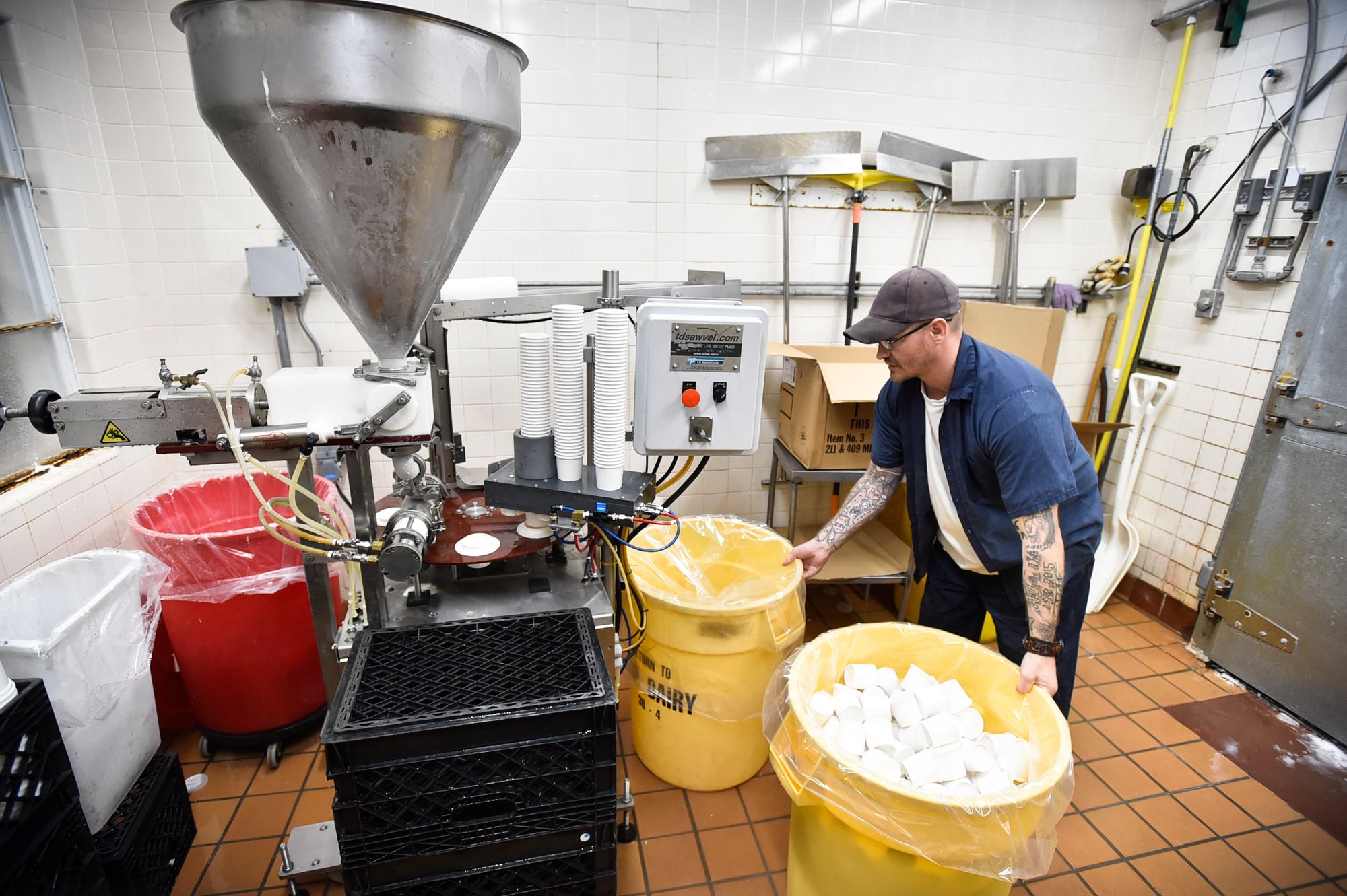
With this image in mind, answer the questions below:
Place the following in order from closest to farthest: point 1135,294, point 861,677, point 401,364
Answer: point 401,364 < point 861,677 < point 1135,294

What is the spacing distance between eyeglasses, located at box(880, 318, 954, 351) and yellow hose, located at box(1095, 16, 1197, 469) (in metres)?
2.03

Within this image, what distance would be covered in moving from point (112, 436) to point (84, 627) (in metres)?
0.53

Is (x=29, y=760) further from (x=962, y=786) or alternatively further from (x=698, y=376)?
(x=962, y=786)

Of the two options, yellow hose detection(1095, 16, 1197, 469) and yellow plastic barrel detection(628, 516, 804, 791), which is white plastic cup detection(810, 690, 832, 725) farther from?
yellow hose detection(1095, 16, 1197, 469)

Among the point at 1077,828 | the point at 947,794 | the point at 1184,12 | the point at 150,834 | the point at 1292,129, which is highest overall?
the point at 1184,12

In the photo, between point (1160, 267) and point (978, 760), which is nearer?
point (978, 760)

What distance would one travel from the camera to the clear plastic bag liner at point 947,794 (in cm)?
108

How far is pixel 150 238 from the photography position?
85.4 inches

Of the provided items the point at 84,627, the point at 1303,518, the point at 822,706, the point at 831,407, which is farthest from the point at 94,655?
the point at 1303,518

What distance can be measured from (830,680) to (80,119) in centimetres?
282

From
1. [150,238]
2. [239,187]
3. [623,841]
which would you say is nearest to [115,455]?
[150,238]

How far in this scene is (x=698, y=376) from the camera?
A: 1.27 m

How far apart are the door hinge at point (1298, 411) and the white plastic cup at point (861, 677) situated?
182cm

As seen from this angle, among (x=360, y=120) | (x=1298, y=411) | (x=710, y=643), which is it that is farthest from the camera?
(x=1298, y=411)
